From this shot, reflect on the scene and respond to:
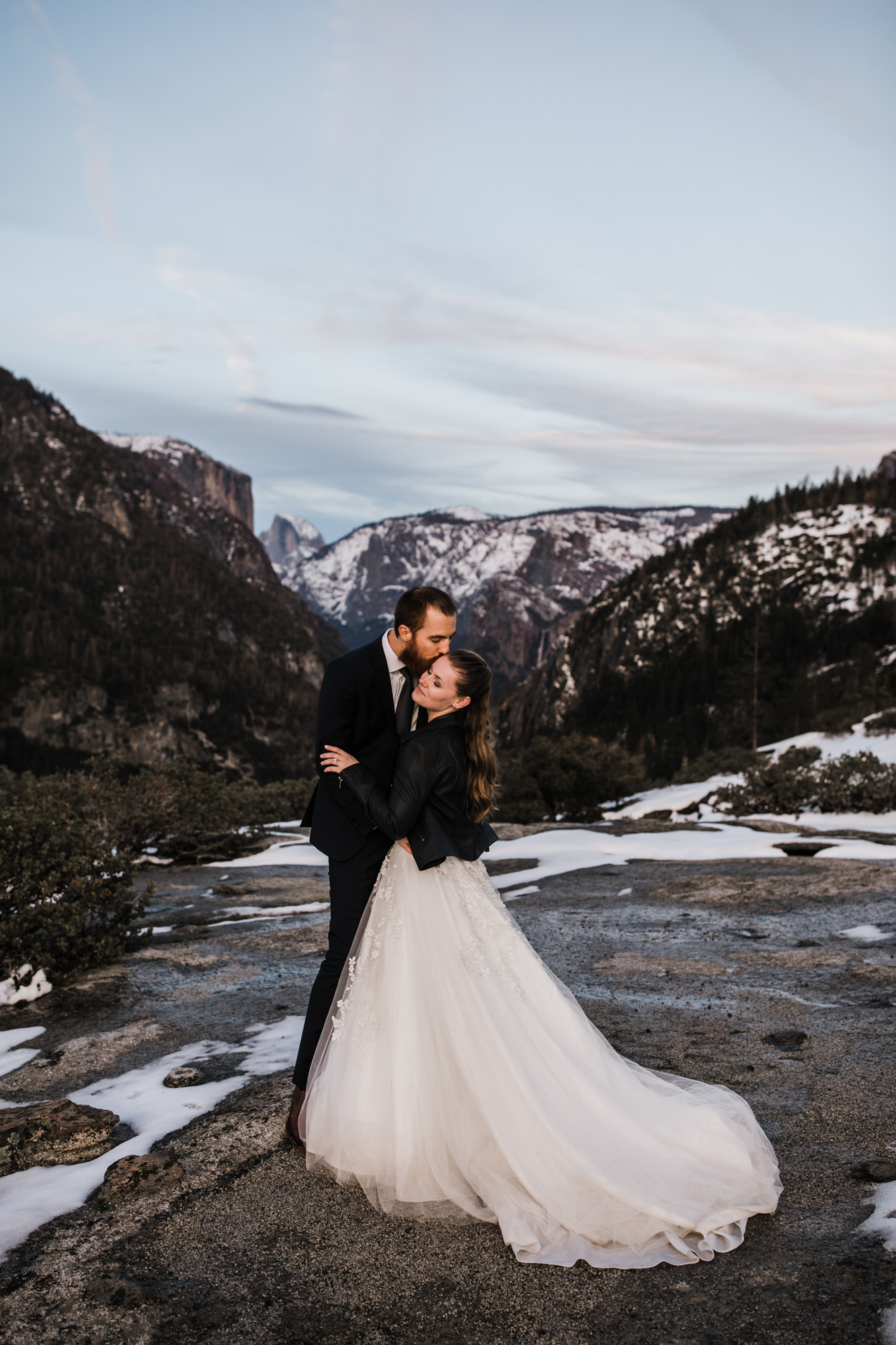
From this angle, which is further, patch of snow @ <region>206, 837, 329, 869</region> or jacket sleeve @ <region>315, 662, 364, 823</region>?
patch of snow @ <region>206, 837, 329, 869</region>

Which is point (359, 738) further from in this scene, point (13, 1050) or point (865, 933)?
point (865, 933)

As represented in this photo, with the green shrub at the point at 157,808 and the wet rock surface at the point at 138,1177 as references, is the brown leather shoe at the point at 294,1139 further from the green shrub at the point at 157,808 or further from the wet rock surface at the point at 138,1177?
the green shrub at the point at 157,808

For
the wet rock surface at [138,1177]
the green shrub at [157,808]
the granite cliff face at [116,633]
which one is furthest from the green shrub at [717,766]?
the granite cliff face at [116,633]

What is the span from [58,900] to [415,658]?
13.6ft

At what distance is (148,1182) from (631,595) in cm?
10896

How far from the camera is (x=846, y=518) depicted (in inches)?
3637

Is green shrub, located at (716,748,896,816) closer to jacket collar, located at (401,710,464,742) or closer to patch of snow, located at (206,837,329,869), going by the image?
patch of snow, located at (206,837,329,869)

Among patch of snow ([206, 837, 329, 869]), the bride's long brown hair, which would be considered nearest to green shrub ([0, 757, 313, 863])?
patch of snow ([206, 837, 329, 869])

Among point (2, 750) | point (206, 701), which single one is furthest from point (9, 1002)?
point (206, 701)

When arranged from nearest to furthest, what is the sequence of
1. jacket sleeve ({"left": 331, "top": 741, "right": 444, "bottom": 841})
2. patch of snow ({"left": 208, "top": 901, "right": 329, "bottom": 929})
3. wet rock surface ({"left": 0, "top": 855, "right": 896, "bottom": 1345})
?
wet rock surface ({"left": 0, "top": 855, "right": 896, "bottom": 1345}), jacket sleeve ({"left": 331, "top": 741, "right": 444, "bottom": 841}), patch of snow ({"left": 208, "top": 901, "right": 329, "bottom": 929})

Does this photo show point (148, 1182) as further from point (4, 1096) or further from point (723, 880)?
point (723, 880)

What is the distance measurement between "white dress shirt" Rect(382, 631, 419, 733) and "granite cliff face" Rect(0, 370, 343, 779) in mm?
87075

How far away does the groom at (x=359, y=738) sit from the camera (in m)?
3.43

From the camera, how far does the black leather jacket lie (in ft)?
10.7
